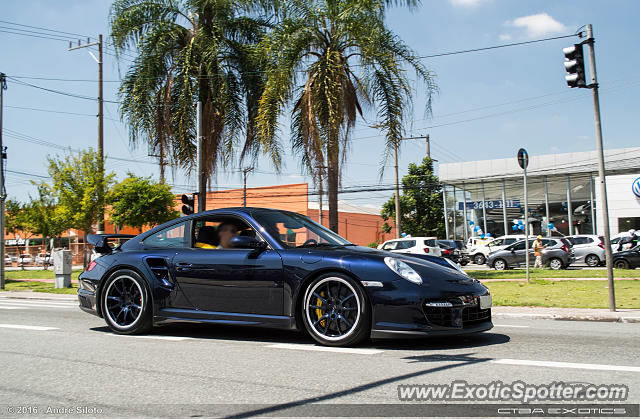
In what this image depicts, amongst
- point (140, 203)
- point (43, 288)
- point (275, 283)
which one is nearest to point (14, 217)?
point (140, 203)

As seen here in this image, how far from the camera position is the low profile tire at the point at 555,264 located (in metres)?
23.5

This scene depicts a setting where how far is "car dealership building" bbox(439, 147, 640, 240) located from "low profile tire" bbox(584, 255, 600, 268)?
36.9ft

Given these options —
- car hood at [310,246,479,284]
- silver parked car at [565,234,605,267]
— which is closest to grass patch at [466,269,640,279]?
silver parked car at [565,234,605,267]

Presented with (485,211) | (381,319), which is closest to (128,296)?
(381,319)

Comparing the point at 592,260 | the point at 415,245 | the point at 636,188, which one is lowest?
the point at 592,260

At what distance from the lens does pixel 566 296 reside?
11.0 meters

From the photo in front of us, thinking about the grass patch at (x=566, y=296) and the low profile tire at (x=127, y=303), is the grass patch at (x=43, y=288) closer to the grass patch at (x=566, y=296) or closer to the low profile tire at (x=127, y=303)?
the low profile tire at (x=127, y=303)

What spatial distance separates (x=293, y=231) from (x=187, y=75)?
1284 centimetres

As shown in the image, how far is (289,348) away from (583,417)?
2829mm

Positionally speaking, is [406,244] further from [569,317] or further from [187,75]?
[569,317]

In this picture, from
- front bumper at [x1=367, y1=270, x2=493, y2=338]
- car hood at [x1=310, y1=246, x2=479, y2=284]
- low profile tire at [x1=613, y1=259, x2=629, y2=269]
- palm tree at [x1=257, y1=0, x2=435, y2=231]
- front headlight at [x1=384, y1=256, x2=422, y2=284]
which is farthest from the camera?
low profile tire at [x1=613, y1=259, x2=629, y2=269]

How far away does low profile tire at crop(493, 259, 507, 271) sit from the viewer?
25336mm

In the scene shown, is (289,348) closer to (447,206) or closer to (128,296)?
(128,296)

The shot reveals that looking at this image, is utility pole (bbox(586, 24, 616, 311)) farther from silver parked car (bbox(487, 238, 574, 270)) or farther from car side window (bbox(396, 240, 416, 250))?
car side window (bbox(396, 240, 416, 250))
